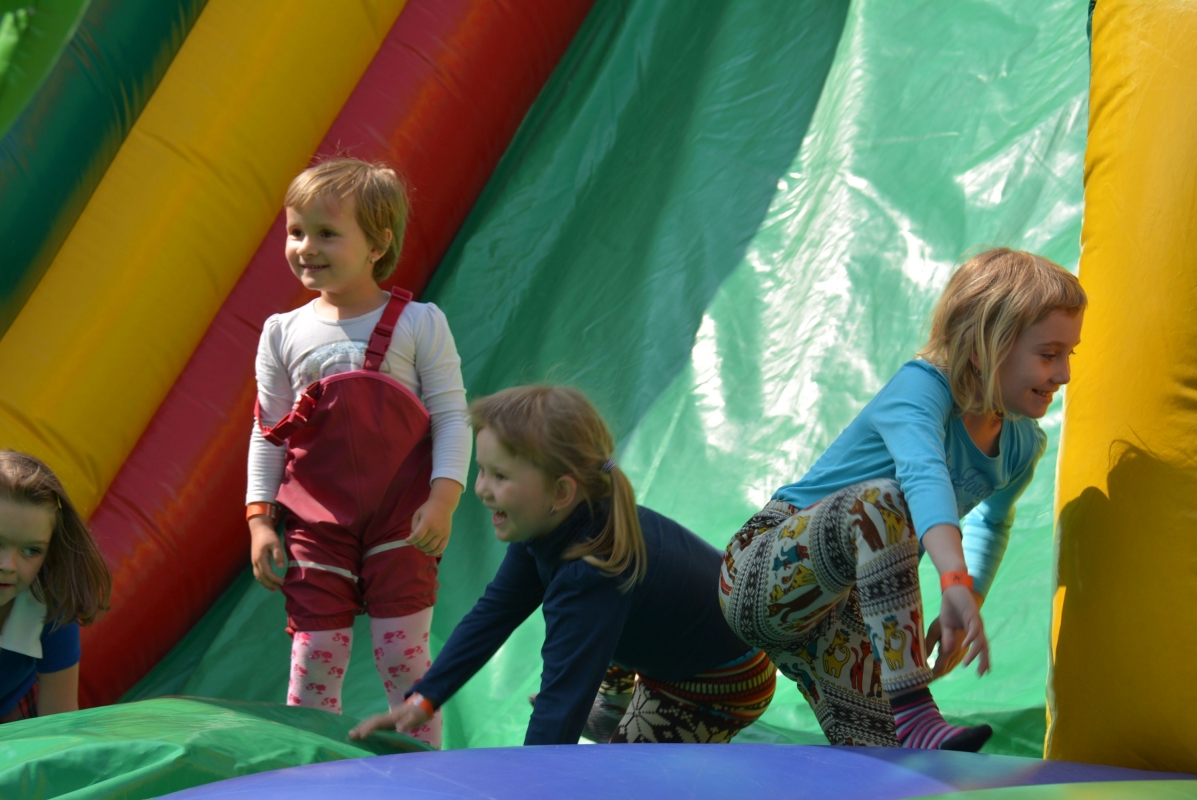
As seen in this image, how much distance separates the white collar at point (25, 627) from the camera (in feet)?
4.44

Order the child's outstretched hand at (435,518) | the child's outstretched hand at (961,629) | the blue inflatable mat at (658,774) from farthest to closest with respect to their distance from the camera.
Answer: the child's outstretched hand at (435,518) < the child's outstretched hand at (961,629) < the blue inflatable mat at (658,774)

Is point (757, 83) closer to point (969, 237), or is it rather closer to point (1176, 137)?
point (969, 237)

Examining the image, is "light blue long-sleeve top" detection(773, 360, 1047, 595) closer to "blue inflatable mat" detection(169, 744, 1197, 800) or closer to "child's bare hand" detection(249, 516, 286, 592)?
"blue inflatable mat" detection(169, 744, 1197, 800)

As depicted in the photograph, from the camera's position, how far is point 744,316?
2090 mm

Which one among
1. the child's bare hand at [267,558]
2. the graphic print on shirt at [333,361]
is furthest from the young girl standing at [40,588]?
the graphic print on shirt at [333,361]

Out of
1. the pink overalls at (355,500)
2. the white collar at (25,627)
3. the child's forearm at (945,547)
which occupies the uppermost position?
the child's forearm at (945,547)

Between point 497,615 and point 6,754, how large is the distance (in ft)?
1.63

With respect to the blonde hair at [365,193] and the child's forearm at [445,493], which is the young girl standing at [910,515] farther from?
the blonde hair at [365,193]

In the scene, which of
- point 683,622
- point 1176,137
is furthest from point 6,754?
point 1176,137

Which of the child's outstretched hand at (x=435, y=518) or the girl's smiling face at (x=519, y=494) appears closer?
the girl's smiling face at (x=519, y=494)

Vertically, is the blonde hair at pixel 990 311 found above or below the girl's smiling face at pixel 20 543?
above

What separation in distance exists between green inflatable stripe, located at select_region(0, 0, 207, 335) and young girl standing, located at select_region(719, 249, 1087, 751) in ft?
3.52

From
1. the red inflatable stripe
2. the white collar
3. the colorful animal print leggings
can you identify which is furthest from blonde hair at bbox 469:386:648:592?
the red inflatable stripe

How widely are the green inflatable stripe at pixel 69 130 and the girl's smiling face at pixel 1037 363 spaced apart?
1290 mm
